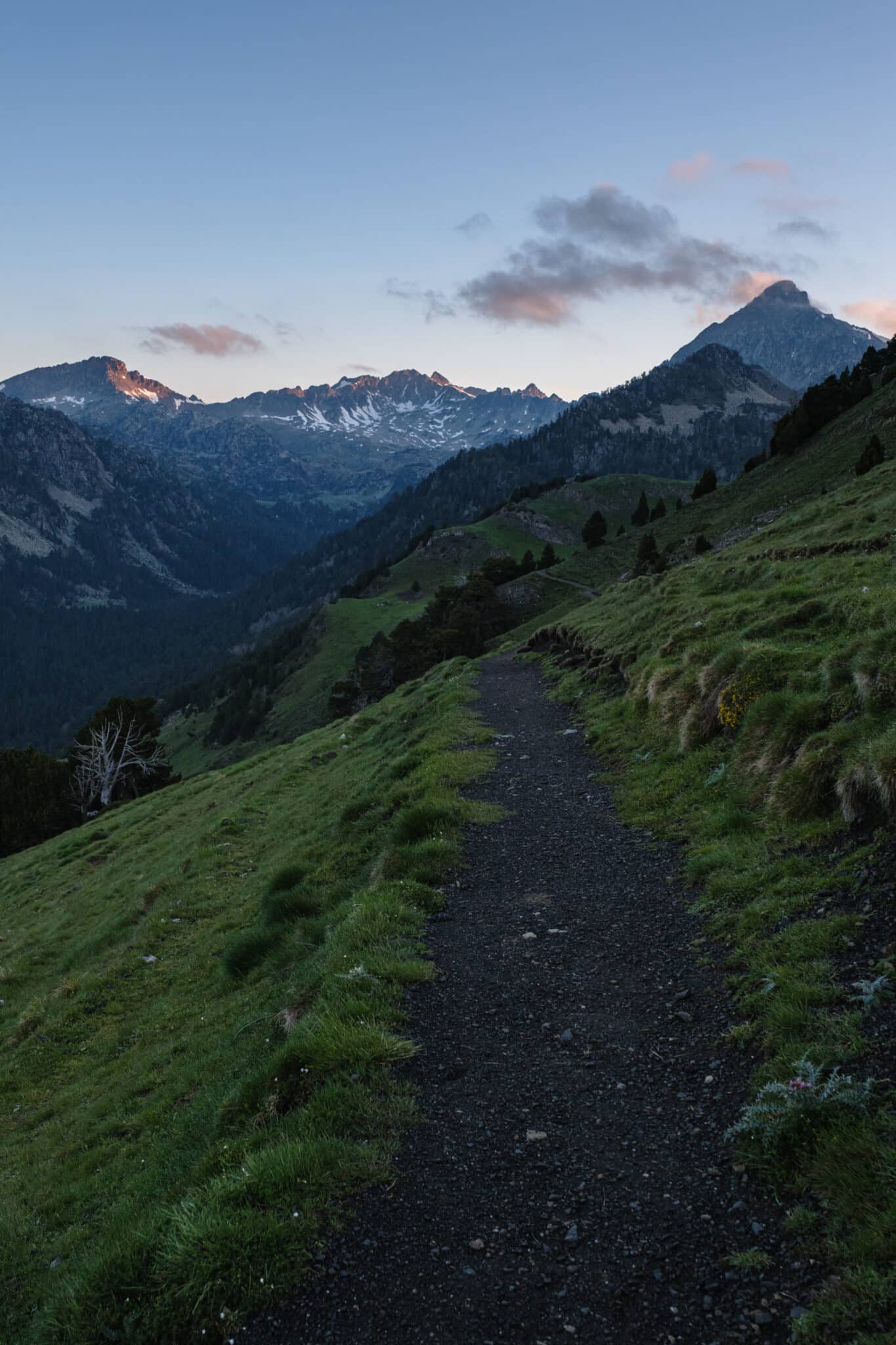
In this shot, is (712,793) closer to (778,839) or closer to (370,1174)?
(778,839)

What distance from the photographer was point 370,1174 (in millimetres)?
6086

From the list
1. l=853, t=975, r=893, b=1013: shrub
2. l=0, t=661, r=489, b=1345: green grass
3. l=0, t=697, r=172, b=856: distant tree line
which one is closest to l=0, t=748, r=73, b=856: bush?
l=0, t=697, r=172, b=856: distant tree line

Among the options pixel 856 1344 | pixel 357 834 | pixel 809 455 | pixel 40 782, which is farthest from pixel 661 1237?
pixel 809 455


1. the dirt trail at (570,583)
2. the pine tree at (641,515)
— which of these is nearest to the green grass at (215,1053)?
the dirt trail at (570,583)

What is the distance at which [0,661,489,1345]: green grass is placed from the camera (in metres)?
5.63

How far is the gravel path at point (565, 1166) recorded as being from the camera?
16.0ft

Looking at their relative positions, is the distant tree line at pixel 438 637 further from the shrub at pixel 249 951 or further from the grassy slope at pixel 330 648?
the shrub at pixel 249 951

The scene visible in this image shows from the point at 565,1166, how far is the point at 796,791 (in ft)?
22.8

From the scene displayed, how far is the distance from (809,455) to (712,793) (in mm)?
74279

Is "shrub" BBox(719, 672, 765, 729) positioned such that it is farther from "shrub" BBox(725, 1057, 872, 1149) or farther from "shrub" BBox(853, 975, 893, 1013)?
"shrub" BBox(725, 1057, 872, 1149)

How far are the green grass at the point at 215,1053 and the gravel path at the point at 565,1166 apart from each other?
0.45 m

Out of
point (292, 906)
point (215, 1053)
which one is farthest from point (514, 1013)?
point (292, 906)

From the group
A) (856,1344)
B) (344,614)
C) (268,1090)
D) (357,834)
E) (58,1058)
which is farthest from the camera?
(344,614)

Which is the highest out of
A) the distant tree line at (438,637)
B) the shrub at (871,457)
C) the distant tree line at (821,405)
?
the distant tree line at (821,405)
